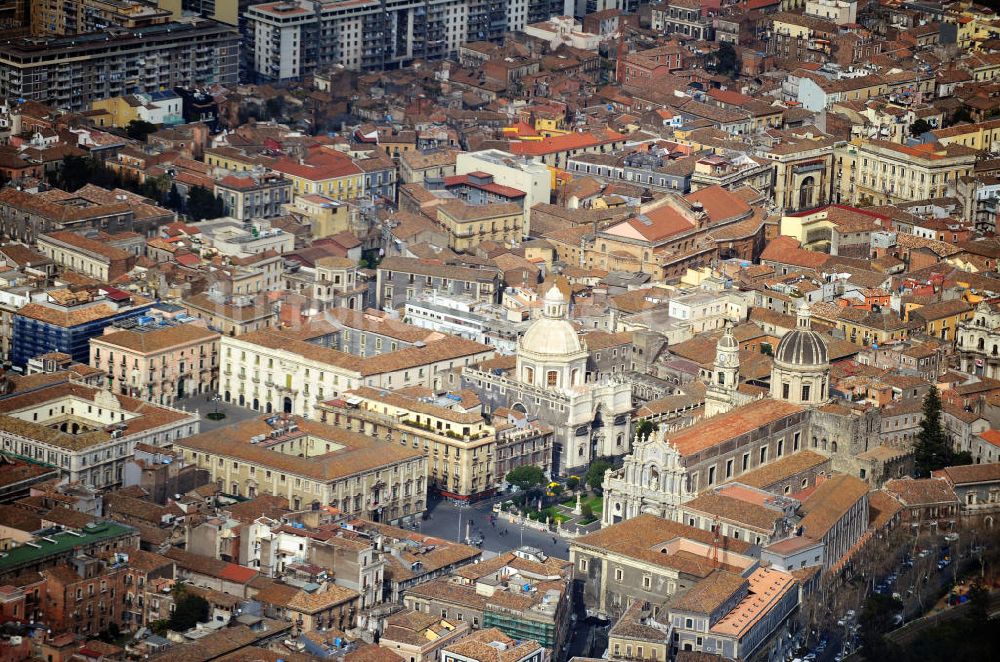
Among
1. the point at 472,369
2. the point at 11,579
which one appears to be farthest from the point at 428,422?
the point at 11,579

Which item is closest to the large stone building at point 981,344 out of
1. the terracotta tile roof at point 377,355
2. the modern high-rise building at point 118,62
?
the terracotta tile roof at point 377,355

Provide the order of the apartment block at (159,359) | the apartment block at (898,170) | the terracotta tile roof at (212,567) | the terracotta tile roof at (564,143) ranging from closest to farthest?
1. the terracotta tile roof at (212,567)
2. the apartment block at (159,359)
3. the apartment block at (898,170)
4. the terracotta tile roof at (564,143)

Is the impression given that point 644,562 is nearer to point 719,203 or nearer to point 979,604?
point 979,604

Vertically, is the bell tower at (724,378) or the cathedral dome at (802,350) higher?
the cathedral dome at (802,350)

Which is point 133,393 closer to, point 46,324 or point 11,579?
point 46,324

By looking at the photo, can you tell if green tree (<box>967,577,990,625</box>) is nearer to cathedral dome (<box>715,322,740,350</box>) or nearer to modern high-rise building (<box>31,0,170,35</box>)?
cathedral dome (<box>715,322,740,350</box>)

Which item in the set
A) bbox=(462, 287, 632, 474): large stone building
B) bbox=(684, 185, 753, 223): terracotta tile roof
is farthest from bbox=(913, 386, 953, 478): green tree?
bbox=(684, 185, 753, 223): terracotta tile roof

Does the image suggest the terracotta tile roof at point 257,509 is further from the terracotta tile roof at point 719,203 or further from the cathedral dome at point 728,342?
the terracotta tile roof at point 719,203
